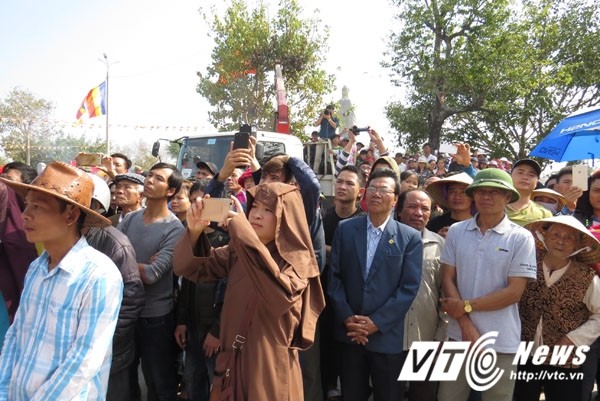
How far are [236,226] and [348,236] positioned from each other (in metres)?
1.25

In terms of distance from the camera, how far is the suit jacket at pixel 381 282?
267 cm

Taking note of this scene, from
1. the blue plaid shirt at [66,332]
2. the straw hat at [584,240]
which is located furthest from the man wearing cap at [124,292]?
the straw hat at [584,240]

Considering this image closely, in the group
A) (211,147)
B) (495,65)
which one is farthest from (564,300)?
(495,65)

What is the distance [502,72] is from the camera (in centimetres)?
1456

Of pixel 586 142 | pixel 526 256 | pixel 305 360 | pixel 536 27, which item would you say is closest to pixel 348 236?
pixel 305 360

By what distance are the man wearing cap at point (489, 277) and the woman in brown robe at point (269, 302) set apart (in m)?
1.08

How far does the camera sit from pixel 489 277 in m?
2.60

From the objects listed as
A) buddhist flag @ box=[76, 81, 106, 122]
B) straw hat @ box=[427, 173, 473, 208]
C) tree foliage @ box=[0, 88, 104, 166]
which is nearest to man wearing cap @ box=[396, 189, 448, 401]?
straw hat @ box=[427, 173, 473, 208]

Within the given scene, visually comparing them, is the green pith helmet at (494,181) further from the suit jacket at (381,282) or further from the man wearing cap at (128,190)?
the man wearing cap at (128,190)

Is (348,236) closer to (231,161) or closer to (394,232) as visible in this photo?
(394,232)

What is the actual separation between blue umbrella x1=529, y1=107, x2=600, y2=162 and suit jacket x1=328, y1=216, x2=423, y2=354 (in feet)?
7.80

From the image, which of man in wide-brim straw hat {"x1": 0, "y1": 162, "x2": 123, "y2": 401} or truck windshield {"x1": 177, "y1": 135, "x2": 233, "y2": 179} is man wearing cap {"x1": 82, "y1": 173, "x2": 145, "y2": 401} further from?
truck windshield {"x1": 177, "y1": 135, "x2": 233, "y2": 179}
